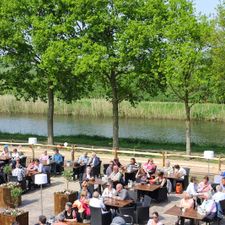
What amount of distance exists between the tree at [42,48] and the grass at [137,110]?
57.5ft

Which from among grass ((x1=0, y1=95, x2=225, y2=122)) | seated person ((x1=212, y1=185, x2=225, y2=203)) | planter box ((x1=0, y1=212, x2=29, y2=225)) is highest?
grass ((x1=0, y1=95, x2=225, y2=122))

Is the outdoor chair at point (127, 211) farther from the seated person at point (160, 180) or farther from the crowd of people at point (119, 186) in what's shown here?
the seated person at point (160, 180)

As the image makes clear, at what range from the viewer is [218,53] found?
1015 inches

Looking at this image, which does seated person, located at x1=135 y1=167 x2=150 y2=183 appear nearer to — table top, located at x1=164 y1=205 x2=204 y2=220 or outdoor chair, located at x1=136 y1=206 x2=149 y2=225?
outdoor chair, located at x1=136 y1=206 x2=149 y2=225

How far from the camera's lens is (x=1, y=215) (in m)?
14.5

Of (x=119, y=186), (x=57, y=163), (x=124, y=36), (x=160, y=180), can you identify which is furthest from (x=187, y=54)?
(x=119, y=186)

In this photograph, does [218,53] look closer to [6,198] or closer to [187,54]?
[187,54]

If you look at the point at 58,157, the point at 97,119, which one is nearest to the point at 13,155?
the point at 58,157

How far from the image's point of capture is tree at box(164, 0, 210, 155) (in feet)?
82.8

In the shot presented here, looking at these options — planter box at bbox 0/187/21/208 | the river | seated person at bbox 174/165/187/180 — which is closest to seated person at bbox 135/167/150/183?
seated person at bbox 174/165/187/180

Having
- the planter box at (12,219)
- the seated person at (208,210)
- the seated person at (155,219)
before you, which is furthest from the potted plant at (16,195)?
the seated person at (208,210)

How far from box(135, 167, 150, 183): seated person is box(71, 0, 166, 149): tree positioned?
930cm

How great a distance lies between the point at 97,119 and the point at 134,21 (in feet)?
83.9

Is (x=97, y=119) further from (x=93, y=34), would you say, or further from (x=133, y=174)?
(x=133, y=174)
